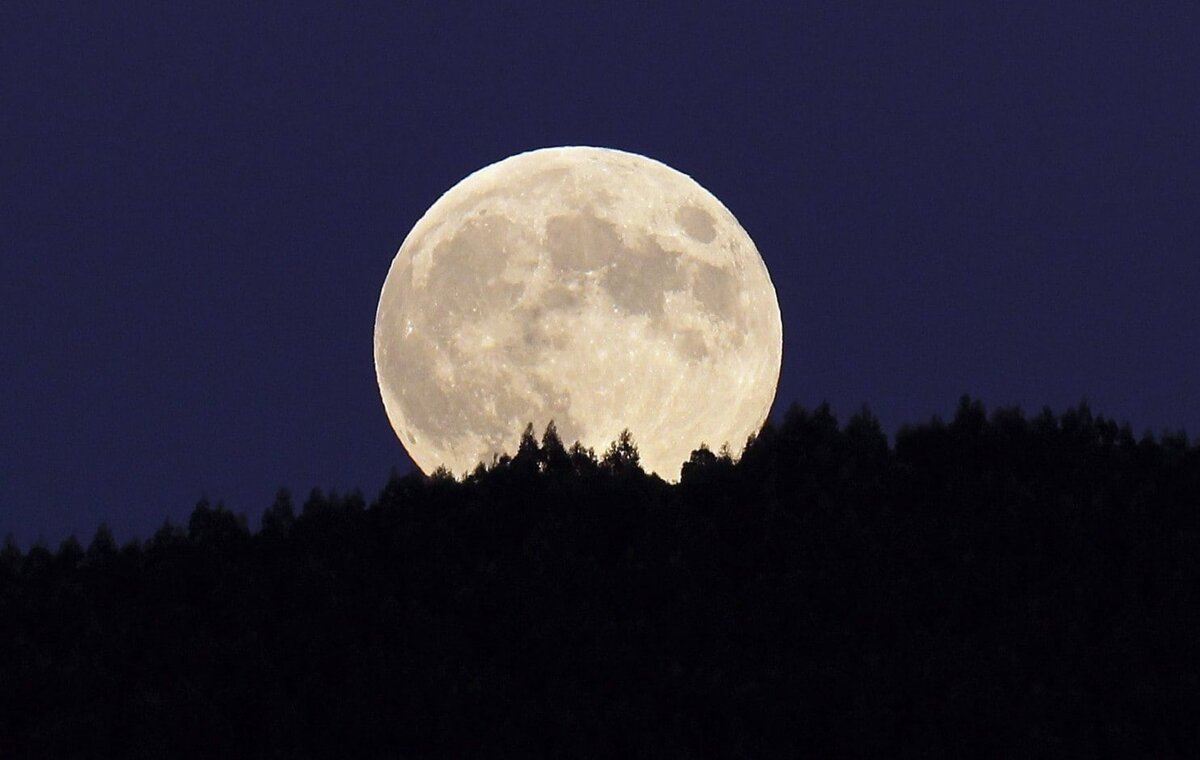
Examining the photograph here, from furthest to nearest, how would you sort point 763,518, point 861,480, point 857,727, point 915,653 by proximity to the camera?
1. point 861,480
2. point 763,518
3. point 915,653
4. point 857,727

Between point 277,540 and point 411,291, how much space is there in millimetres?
3138

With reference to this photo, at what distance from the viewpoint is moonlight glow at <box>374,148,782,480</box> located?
19641mm

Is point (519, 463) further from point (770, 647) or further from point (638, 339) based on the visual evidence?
point (770, 647)

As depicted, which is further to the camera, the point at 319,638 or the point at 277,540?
the point at 277,540

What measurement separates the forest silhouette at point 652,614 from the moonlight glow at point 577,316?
559mm

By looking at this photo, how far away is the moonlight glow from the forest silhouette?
1.84 feet

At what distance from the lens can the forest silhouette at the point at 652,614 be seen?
590 inches

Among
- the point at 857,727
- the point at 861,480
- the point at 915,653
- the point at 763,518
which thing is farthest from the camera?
the point at 861,480

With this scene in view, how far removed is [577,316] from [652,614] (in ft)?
12.9

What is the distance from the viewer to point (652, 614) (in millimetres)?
16875

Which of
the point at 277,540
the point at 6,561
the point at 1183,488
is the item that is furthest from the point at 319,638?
the point at 1183,488

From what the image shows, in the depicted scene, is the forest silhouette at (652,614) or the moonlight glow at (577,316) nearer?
the forest silhouette at (652,614)

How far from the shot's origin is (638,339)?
64.4ft

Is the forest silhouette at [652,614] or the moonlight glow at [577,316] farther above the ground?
the moonlight glow at [577,316]
